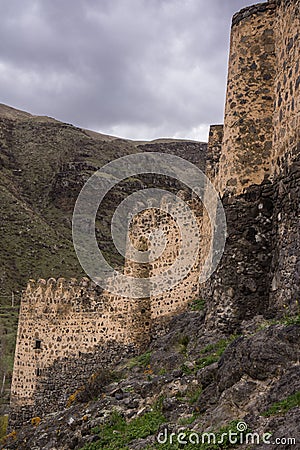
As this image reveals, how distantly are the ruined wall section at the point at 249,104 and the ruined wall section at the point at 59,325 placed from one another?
22.1ft

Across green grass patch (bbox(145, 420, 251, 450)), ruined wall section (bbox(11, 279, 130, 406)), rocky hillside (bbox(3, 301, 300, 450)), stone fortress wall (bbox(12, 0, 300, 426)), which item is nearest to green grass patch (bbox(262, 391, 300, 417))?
rocky hillside (bbox(3, 301, 300, 450))

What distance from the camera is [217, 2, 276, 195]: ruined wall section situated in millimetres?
10734

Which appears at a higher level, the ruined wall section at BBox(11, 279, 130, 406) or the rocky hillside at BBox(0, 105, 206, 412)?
the rocky hillside at BBox(0, 105, 206, 412)

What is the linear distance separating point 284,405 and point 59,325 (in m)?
11.8

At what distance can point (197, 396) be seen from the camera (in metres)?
8.50

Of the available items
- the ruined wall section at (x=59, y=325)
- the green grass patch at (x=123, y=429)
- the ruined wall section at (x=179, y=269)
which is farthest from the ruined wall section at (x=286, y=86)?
the ruined wall section at (x=59, y=325)

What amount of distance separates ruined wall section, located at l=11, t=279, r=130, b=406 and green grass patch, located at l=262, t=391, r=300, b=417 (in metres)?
9.91

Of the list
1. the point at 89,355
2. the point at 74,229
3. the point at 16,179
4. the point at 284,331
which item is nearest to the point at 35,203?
the point at 16,179

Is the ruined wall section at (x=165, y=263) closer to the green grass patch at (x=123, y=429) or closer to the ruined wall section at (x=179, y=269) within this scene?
the ruined wall section at (x=179, y=269)

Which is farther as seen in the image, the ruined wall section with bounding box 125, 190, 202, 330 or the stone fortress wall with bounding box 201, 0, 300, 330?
the ruined wall section with bounding box 125, 190, 202, 330

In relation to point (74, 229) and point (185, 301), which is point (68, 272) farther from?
point (185, 301)

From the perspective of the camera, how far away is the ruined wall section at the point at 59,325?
54.4 feet

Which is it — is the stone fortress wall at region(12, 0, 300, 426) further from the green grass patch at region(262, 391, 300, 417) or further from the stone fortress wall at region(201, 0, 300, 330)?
the green grass patch at region(262, 391, 300, 417)

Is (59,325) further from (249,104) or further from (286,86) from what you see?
(286,86)
